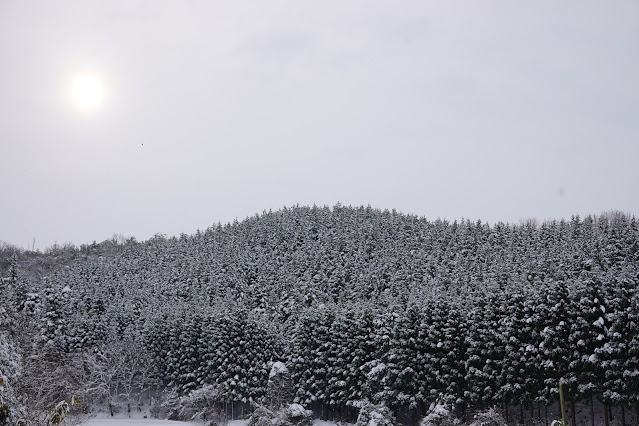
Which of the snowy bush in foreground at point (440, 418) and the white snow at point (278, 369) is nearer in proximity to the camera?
the snowy bush in foreground at point (440, 418)

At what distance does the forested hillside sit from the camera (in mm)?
43031

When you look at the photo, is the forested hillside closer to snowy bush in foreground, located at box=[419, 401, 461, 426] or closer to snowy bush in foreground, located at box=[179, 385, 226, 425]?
snowy bush in foreground, located at box=[179, 385, 226, 425]

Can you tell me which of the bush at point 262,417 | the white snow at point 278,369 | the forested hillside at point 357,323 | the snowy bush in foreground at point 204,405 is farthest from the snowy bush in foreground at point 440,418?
the snowy bush in foreground at point 204,405

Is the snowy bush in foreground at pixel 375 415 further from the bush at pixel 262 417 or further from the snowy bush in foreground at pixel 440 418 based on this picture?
the bush at pixel 262 417

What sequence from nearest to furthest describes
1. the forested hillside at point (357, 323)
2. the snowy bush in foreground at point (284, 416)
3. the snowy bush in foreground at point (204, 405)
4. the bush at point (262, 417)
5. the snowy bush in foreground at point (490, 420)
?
1. the snowy bush in foreground at point (490, 420)
2. the forested hillside at point (357, 323)
3. the snowy bush in foreground at point (284, 416)
4. the bush at point (262, 417)
5. the snowy bush in foreground at point (204, 405)

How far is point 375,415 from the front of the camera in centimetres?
4806

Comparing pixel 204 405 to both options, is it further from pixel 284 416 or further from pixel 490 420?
pixel 490 420

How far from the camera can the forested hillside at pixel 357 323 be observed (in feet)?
141

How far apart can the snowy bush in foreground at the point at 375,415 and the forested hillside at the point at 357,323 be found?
2186mm

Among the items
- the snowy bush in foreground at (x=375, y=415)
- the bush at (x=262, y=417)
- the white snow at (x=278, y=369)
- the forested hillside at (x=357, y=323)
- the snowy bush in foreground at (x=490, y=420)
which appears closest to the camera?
the snowy bush in foreground at (x=490, y=420)

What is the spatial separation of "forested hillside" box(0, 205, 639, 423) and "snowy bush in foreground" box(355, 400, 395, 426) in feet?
7.17

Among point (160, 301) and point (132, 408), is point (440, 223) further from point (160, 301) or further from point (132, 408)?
point (132, 408)

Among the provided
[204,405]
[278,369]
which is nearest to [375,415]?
[278,369]

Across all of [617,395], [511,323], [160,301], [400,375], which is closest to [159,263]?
[160,301]
